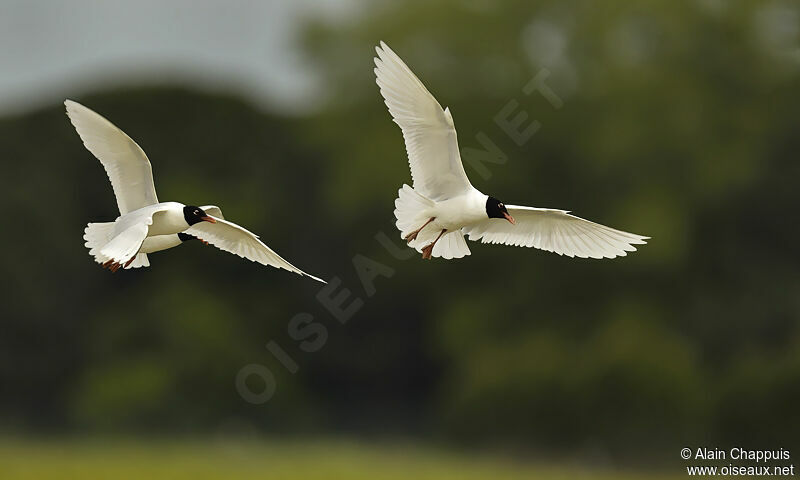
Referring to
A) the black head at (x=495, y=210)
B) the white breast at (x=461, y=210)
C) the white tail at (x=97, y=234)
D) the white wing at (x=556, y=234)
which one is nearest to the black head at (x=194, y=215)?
the white tail at (x=97, y=234)

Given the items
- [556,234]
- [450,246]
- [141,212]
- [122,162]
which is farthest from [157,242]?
[556,234]

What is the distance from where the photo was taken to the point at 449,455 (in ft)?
61.3

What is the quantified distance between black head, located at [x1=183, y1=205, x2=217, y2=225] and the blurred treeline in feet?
35.6

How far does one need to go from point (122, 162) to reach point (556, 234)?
116 inches

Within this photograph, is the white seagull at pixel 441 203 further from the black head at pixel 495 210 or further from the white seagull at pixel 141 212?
the white seagull at pixel 141 212

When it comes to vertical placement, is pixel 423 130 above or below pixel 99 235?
above

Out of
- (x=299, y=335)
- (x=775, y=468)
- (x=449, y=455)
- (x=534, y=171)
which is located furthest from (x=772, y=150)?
(x=299, y=335)

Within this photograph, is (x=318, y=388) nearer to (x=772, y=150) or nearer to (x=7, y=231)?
(x=7, y=231)

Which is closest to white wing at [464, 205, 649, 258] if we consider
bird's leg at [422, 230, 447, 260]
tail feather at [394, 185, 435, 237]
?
bird's leg at [422, 230, 447, 260]

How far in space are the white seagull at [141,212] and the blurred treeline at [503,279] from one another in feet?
33.6

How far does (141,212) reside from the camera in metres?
7.86

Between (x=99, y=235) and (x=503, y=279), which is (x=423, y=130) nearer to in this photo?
(x=99, y=235)

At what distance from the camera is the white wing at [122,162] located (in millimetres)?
8414

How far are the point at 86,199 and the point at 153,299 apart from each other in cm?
262
